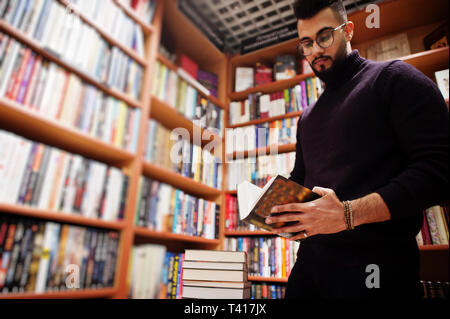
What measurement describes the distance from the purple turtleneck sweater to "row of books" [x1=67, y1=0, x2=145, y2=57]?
118 centimetres

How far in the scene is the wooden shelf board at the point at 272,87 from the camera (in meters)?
2.05

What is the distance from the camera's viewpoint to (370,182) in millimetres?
713

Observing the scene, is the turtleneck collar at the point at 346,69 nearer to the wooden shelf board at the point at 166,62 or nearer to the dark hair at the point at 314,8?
the dark hair at the point at 314,8

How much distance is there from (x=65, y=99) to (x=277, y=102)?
1407 mm

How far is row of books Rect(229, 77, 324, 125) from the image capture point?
1.98 metres

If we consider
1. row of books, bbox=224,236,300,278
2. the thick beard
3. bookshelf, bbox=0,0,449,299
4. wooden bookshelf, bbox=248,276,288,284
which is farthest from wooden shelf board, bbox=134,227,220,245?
the thick beard

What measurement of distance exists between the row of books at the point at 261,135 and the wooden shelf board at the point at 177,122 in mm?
86

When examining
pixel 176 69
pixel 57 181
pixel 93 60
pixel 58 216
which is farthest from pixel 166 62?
pixel 58 216

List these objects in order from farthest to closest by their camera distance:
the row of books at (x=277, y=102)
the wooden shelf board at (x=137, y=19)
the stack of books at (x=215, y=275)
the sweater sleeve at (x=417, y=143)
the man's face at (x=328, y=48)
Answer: the row of books at (x=277, y=102)
the wooden shelf board at (x=137, y=19)
the man's face at (x=328, y=48)
the stack of books at (x=215, y=275)
the sweater sleeve at (x=417, y=143)

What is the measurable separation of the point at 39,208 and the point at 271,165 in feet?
4.45

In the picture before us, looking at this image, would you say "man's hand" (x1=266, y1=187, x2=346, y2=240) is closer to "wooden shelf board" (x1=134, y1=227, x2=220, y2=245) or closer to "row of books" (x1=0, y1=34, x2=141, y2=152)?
"wooden shelf board" (x1=134, y1=227, x2=220, y2=245)

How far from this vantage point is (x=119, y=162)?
1481 millimetres

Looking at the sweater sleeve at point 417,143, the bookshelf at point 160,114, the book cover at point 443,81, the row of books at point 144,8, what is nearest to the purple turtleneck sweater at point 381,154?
the sweater sleeve at point 417,143
